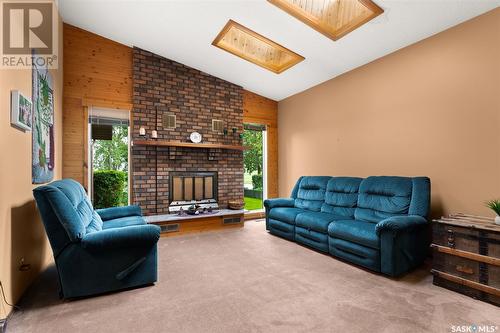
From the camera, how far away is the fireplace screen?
15.9 ft

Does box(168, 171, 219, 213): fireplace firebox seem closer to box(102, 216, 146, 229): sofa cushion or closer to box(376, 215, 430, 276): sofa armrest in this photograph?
box(102, 216, 146, 229): sofa cushion

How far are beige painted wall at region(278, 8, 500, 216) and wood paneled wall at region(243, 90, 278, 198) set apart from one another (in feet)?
4.79

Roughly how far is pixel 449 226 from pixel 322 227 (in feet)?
4.42

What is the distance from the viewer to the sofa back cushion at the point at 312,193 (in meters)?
4.23

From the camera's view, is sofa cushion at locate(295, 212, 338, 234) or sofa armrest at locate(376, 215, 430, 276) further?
sofa cushion at locate(295, 212, 338, 234)

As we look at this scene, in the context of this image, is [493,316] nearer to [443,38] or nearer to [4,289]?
[443,38]

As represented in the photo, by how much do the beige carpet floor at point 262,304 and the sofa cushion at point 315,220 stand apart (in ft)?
1.59

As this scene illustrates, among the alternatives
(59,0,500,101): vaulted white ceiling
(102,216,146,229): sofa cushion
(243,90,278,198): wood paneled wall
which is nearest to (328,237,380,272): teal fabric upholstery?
(102,216,146,229): sofa cushion

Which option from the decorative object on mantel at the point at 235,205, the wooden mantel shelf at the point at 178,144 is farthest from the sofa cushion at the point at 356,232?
the wooden mantel shelf at the point at 178,144

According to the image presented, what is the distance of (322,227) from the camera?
132 inches

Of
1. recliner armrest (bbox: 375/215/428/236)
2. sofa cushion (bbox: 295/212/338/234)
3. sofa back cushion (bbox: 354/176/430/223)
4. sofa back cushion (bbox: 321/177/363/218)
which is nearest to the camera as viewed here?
recliner armrest (bbox: 375/215/428/236)

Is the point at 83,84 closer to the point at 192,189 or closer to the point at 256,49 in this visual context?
the point at 192,189

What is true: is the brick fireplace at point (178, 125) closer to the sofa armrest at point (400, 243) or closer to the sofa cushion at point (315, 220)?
the sofa cushion at point (315, 220)

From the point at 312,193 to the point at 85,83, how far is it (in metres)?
4.24
